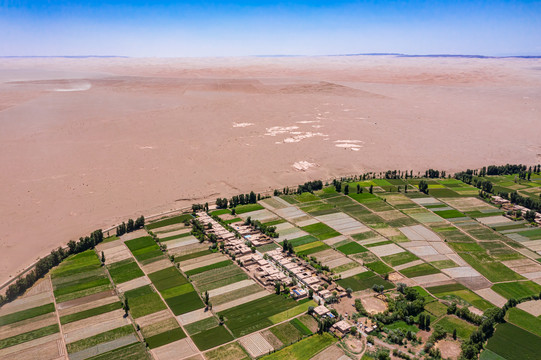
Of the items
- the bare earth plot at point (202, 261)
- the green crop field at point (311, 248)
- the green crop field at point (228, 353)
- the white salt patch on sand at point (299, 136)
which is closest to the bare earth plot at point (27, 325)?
the bare earth plot at point (202, 261)

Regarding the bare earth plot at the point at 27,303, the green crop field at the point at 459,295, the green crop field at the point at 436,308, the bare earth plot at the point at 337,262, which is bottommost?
the bare earth plot at the point at 27,303

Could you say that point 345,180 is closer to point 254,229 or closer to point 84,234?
point 254,229

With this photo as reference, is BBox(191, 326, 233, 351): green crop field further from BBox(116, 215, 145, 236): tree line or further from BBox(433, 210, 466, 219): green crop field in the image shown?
BBox(433, 210, 466, 219): green crop field

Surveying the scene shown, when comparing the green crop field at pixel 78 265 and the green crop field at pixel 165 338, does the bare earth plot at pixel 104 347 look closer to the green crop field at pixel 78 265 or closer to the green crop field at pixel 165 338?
the green crop field at pixel 165 338

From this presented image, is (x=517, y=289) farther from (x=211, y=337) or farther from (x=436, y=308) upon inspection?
(x=211, y=337)

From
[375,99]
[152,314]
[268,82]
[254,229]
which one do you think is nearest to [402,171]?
[254,229]

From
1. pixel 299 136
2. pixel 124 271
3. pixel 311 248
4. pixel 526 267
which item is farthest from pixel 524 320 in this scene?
pixel 299 136
